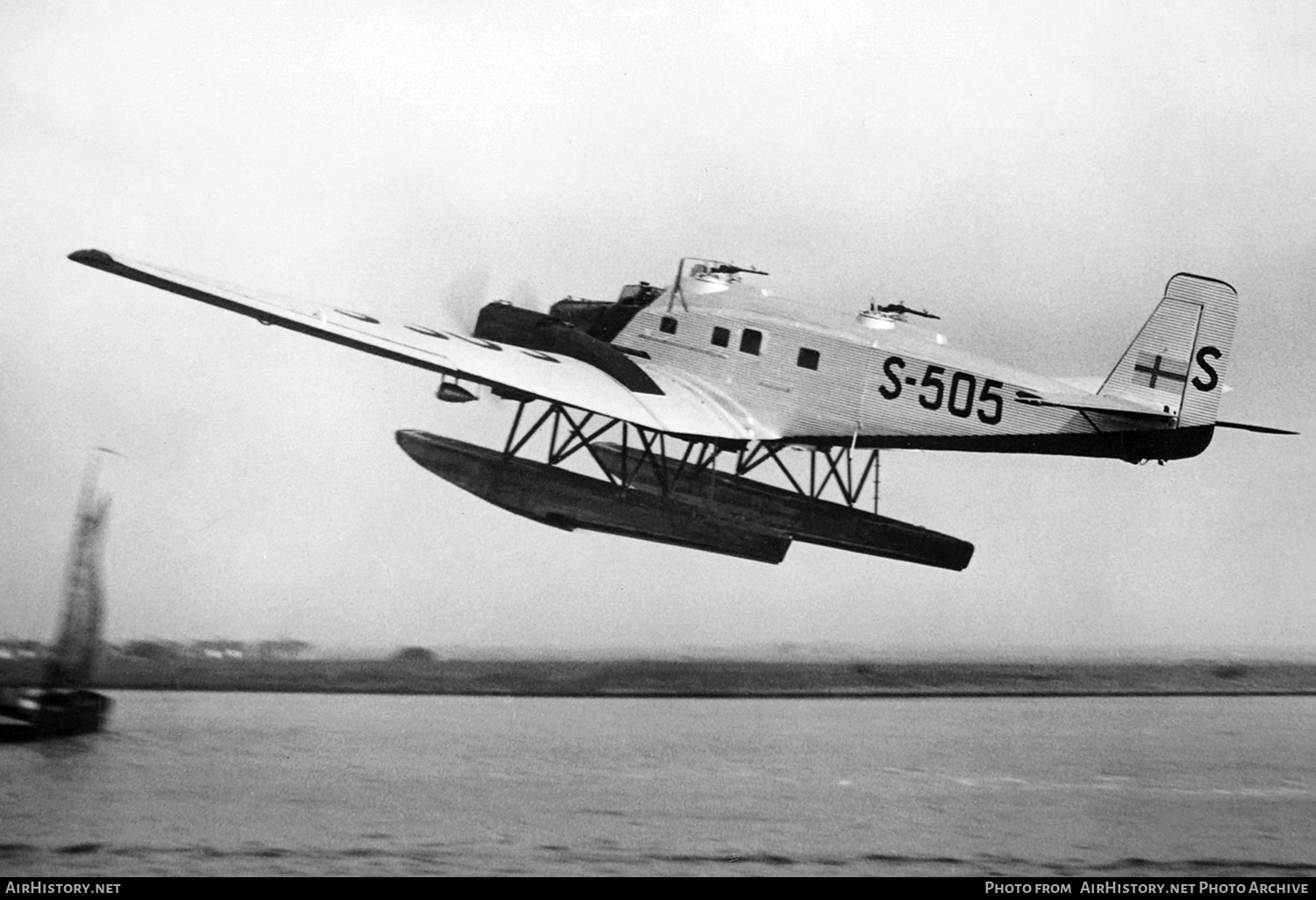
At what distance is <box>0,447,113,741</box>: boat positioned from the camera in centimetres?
1070

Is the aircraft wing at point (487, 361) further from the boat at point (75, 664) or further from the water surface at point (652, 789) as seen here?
the water surface at point (652, 789)

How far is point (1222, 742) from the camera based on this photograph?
58.3 ft

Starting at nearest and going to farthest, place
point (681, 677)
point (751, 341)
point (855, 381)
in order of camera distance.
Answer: point (855, 381) → point (751, 341) → point (681, 677)

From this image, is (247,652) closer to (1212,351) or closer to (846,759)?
(846,759)

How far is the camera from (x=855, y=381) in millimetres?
10453

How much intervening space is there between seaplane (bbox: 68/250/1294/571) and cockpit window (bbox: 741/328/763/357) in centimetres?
1

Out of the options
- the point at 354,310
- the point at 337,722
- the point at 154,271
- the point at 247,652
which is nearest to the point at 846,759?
the point at 337,722

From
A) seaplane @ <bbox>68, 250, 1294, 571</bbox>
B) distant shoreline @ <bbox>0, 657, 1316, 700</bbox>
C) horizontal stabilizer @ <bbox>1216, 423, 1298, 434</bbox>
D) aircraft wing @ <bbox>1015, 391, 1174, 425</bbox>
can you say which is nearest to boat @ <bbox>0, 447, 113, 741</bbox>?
distant shoreline @ <bbox>0, 657, 1316, 700</bbox>

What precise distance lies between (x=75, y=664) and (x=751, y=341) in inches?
318

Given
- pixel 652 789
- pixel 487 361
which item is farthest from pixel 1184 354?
pixel 652 789

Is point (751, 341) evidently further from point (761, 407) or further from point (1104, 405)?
point (1104, 405)

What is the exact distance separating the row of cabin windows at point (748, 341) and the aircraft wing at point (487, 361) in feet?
1.29

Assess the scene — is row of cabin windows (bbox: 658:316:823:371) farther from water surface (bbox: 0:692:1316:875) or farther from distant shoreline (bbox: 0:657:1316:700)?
water surface (bbox: 0:692:1316:875)
